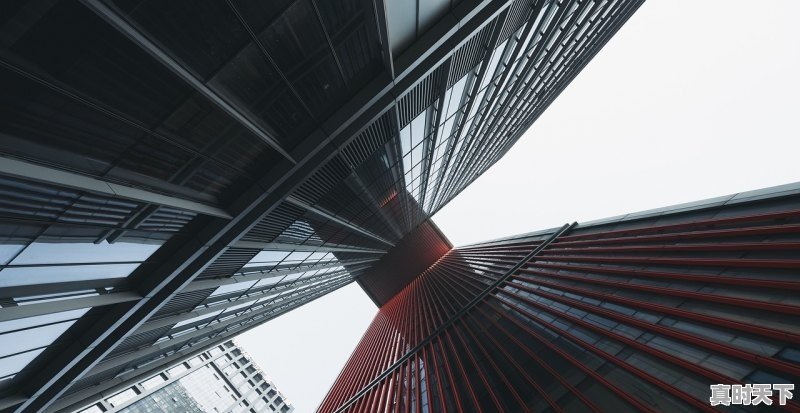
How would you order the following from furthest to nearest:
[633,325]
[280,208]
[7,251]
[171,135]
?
[633,325] < [280,208] < [171,135] < [7,251]

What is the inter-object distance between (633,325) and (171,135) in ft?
49.3

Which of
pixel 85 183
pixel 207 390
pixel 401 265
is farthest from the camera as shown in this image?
pixel 401 265

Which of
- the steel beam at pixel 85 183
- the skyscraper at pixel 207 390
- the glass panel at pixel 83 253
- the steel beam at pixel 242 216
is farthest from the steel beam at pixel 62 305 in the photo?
the skyscraper at pixel 207 390

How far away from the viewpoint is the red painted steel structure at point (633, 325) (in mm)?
8961

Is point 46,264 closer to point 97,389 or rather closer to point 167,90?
point 167,90

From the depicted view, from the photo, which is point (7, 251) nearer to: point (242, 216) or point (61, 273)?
point (61, 273)

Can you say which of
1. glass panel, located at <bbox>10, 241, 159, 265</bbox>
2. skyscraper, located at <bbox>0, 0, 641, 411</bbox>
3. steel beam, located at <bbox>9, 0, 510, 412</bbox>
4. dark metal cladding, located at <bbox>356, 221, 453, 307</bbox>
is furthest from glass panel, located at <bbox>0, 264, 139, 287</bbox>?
dark metal cladding, located at <bbox>356, 221, 453, 307</bbox>

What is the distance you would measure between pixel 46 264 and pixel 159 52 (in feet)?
19.1

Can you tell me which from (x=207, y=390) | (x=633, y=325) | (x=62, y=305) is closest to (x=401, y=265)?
(x=207, y=390)

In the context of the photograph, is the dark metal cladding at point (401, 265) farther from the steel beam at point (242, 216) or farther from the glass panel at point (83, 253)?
the glass panel at point (83, 253)

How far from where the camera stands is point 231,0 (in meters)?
5.32

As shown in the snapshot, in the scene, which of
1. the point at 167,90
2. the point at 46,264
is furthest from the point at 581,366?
the point at 46,264

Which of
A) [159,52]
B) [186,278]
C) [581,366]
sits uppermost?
[159,52]

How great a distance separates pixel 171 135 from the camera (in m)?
6.73
